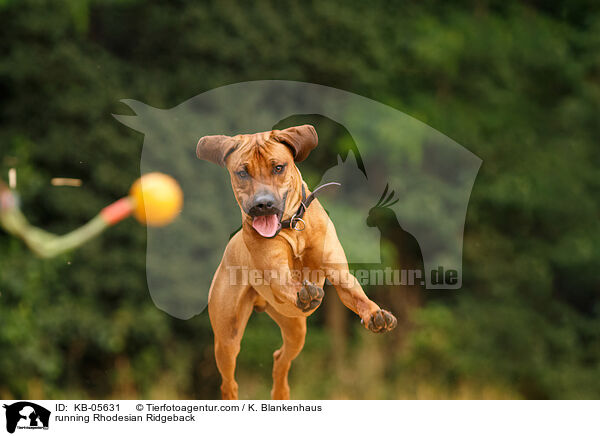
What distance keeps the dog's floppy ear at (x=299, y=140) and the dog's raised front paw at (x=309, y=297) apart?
0.32m

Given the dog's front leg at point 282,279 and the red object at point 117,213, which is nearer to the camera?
the dog's front leg at point 282,279

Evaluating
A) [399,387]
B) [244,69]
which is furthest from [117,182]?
[399,387]

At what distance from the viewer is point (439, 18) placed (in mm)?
5594

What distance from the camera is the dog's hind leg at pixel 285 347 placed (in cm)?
180

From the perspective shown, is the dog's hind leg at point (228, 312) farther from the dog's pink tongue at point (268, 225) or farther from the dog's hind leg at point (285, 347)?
the dog's pink tongue at point (268, 225)

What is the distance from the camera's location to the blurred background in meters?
4.12

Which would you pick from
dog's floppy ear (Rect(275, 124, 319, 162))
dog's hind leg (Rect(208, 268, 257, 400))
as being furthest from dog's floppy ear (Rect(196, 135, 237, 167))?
dog's hind leg (Rect(208, 268, 257, 400))

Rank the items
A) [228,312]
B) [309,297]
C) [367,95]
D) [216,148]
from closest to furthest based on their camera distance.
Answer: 1. [309,297]
2. [216,148]
3. [228,312]
4. [367,95]

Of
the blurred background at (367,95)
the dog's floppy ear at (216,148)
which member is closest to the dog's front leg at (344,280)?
the dog's floppy ear at (216,148)

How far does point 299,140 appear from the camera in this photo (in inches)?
60.7

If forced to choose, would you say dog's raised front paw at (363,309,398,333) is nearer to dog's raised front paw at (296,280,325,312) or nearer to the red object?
dog's raised front paw at (296,280,325,312)
